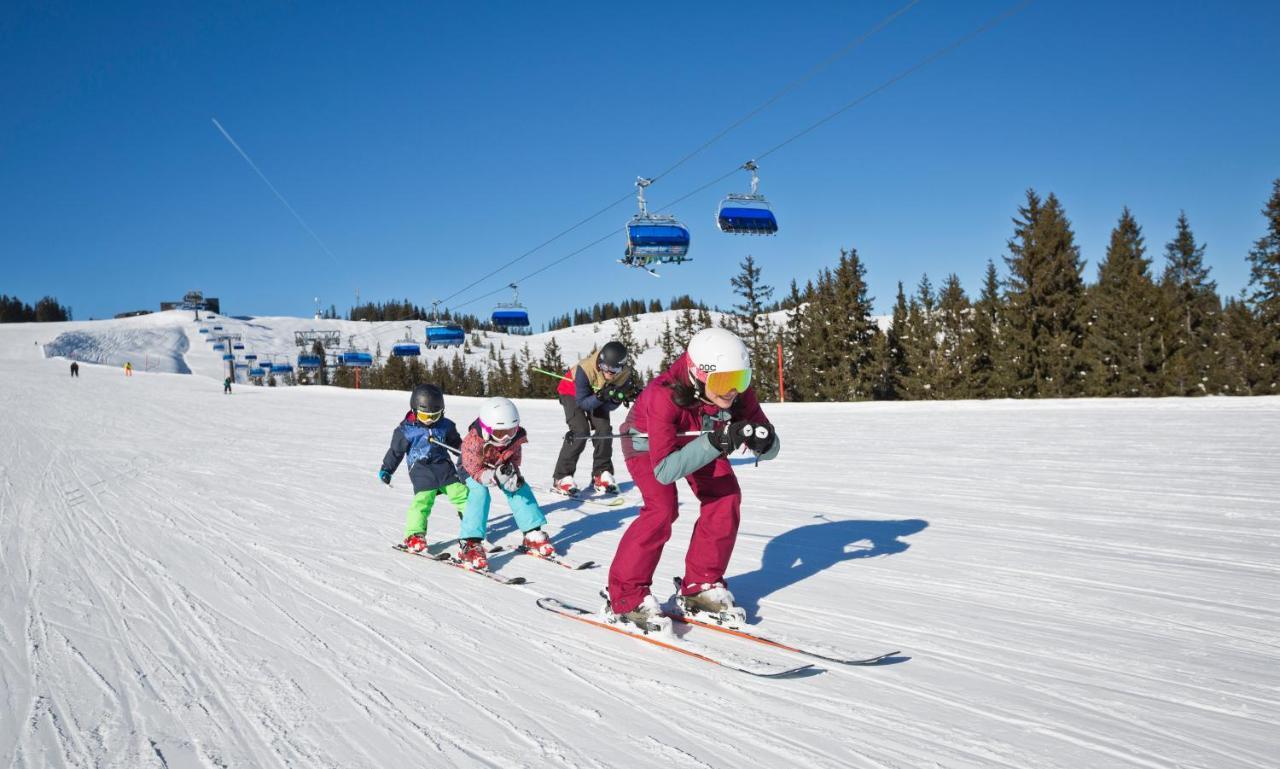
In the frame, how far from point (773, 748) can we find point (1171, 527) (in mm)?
5057

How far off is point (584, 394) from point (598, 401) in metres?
0.23

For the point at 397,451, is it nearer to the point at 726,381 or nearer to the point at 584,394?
the point at 584,394

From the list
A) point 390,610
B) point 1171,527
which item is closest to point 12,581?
point 390,610

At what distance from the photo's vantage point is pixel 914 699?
131 inches

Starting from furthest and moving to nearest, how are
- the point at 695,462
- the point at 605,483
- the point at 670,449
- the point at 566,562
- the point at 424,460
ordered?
the point at 605,483 → the point at 424,460 → the point at 566,562 → the point at 670,449 → the point at 695,462

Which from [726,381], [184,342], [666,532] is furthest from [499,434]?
[184,342]

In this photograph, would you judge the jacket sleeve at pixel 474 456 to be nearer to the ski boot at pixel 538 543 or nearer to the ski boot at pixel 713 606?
the ski boot at pixel 538 543

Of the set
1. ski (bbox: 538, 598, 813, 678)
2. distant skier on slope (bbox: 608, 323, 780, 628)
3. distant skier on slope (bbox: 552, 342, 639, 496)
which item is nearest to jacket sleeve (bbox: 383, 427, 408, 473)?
ski (bbox: 538, 598, 813, 678)

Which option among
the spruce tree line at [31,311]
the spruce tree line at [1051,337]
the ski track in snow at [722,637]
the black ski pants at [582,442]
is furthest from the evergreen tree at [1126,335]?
the spruce tree line at [31,311]

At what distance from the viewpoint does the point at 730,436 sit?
3918 mm

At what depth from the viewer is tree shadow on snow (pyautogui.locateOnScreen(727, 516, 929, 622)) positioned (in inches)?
213

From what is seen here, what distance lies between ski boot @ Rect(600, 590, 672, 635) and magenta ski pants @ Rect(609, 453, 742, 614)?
3 centimetres

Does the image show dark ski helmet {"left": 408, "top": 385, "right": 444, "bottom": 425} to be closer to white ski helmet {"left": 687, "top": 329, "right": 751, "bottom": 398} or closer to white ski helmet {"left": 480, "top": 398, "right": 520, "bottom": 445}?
white ski helmet {"left": 480, "top": 398, "right": 520, "bottom": 445}

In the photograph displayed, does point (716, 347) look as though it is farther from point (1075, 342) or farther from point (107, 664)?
point (1075, 342)
